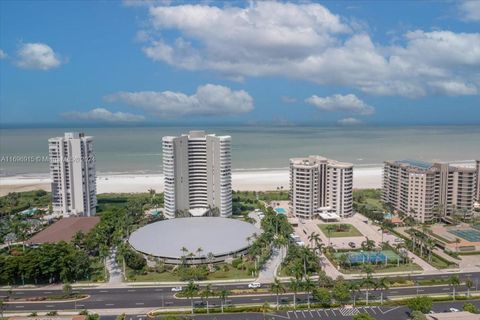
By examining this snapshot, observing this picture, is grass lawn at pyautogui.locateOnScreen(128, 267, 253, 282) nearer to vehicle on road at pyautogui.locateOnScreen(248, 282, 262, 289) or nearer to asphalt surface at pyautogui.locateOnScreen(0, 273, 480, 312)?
asphalt surface at pyautogui.locateOnScreen(0, 273, 480, 312)

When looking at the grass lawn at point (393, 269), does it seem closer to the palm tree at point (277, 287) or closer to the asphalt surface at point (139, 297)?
the asphalt surface at point (139, 297)

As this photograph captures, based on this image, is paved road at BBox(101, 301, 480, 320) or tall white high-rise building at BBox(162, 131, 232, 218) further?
tall white high-rise building at BBox(162, 131, 232, 218)

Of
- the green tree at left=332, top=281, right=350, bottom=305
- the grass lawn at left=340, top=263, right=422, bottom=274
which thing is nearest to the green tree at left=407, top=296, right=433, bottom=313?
the green tree at left=332, top=281, right=350, bottom=305

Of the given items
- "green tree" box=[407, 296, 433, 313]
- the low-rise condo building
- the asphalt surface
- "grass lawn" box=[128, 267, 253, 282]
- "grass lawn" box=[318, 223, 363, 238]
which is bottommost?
the asphalt surface

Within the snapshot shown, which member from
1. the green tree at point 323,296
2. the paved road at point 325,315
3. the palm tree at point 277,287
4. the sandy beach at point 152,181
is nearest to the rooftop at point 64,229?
the paved road at point 325,315

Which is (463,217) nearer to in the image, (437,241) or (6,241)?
(437,241)

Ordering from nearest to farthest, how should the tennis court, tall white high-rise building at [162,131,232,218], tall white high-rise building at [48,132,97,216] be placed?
1. the tennis court
2. tall white high-rise building at [162,131,232,218]
3. tall white high-rise building at [48,132,97,216]

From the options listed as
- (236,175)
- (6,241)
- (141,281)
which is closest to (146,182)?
(236,175)
